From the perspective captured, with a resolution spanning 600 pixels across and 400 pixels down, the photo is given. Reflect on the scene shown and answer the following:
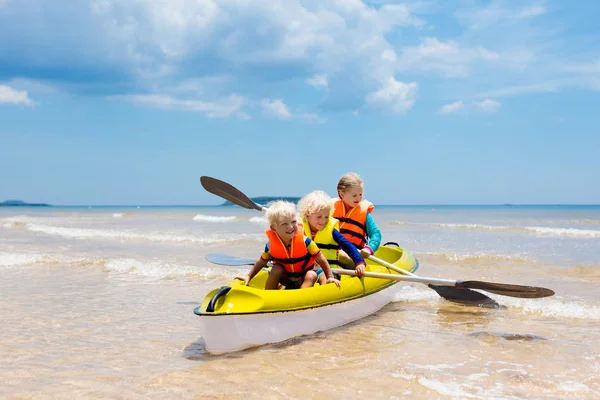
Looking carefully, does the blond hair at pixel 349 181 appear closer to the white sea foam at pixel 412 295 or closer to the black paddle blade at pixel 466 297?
the white sea foam at pixel 412 295

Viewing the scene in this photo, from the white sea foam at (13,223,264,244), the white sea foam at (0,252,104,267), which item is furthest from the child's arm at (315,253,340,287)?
the white sea foam at (13,223,264,244)

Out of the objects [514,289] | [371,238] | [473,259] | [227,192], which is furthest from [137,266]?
[473,259]

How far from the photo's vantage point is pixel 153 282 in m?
8.31

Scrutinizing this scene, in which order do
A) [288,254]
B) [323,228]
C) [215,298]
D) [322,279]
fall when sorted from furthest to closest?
[323,228]
[322,279]
[288,254]
[215,298]

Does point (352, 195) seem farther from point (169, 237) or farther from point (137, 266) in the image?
point (169, 237)

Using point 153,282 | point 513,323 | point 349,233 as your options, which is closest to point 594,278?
point 513,323

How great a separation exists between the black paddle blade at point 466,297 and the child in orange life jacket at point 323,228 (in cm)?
185

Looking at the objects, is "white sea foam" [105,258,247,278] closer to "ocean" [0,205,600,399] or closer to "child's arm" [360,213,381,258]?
"ocean" [0,205,600,399]

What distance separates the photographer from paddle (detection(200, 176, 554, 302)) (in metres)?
5.59

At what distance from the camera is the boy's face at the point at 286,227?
4.61 meters

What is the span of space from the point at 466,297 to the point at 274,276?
2998 millimetres

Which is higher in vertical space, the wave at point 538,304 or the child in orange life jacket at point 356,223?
the child in orange life jacket at point 356,223

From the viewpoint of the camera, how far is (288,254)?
16.0 feet

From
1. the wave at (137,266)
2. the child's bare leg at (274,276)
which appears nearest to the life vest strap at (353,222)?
the child's bare leg at (274,276)
